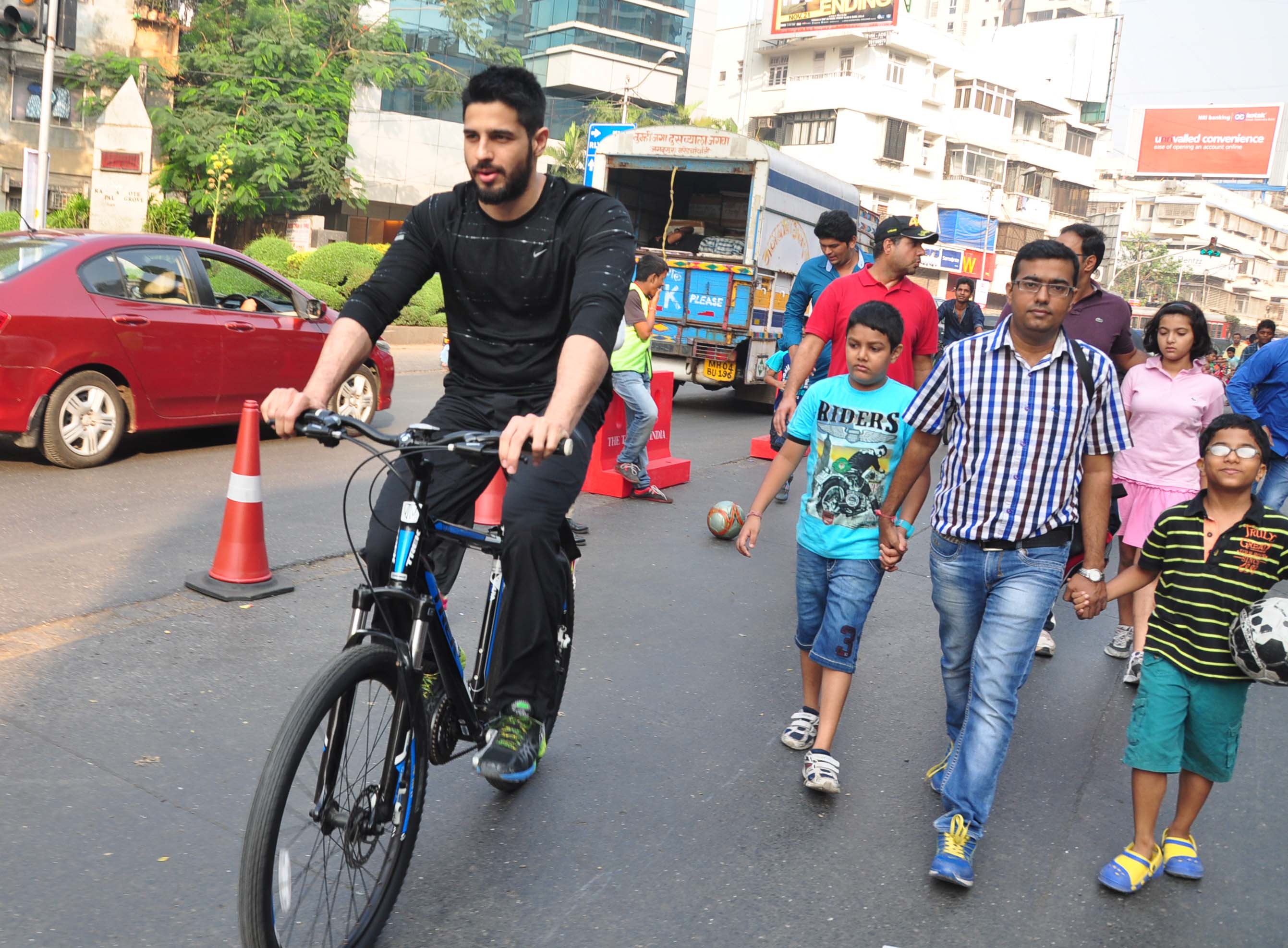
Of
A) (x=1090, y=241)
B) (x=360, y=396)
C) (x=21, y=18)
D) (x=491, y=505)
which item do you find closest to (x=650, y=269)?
(x=491, y=505)

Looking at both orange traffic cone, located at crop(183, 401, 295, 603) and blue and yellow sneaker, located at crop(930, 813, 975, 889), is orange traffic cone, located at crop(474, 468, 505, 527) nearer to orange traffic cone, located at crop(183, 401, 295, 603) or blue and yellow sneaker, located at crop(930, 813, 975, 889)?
orange traffic cone, located at crop(183, 401, 295, 603)

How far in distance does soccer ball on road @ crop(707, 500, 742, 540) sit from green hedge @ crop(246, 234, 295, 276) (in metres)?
16.2

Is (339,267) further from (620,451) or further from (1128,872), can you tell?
(1128,872)

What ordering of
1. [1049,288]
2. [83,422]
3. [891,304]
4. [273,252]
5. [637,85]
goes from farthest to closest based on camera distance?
1. [637,85]
2. [273,252]
3. [83,422]
4. [891,304]
5. [1049,288]

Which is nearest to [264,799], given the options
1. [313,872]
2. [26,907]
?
[313,872]

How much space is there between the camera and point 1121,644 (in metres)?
6.27

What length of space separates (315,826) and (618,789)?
1532 millimetres

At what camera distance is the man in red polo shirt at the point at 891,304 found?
6.12 meters

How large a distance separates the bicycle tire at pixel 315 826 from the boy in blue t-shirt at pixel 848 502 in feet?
5.35

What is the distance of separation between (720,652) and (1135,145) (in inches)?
3351

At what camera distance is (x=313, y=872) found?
265cm

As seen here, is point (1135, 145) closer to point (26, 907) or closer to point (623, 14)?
point (623, 14)

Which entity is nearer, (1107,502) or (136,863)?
(136,863)

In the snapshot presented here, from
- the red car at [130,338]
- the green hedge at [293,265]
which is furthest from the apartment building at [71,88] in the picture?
the red car at [130,338]
